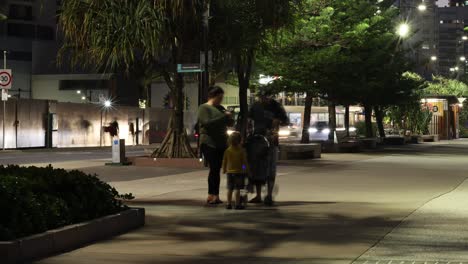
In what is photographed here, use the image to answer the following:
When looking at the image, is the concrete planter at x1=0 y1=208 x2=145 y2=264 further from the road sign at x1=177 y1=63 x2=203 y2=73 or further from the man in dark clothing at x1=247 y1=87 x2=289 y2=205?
the road sign at x1=177 y1=63 x2=203 y2=73

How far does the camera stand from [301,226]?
1007cm

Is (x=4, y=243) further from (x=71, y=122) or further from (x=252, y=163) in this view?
(x=71, y=122)

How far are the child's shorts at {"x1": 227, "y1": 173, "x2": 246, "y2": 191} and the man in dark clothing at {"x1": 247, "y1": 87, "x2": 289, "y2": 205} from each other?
682 millimetres

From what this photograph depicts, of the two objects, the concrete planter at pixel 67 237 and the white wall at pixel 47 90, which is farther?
the white wall at pixel 47 90

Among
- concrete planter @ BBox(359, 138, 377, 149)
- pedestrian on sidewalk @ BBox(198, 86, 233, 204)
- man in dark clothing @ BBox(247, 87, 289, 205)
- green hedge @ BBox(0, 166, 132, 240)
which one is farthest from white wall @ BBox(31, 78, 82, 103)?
green hedge @ BBox(0, 166, 132, 240)

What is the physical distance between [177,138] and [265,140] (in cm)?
1022

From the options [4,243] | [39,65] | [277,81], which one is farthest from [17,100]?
[39,65]

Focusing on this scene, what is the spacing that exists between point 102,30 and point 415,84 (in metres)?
25.4

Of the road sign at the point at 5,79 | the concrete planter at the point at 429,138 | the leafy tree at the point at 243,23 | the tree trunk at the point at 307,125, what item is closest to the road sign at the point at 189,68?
the leafy tree at the point at 243,23

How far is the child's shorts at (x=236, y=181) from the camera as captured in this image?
11836 millimetres

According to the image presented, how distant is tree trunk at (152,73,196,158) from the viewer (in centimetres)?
2239

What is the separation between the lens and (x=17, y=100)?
37.7 m

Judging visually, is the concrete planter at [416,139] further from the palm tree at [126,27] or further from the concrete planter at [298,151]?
the palm tree at [126,27]

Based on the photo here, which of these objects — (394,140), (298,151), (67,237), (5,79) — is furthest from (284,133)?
(67,237)
